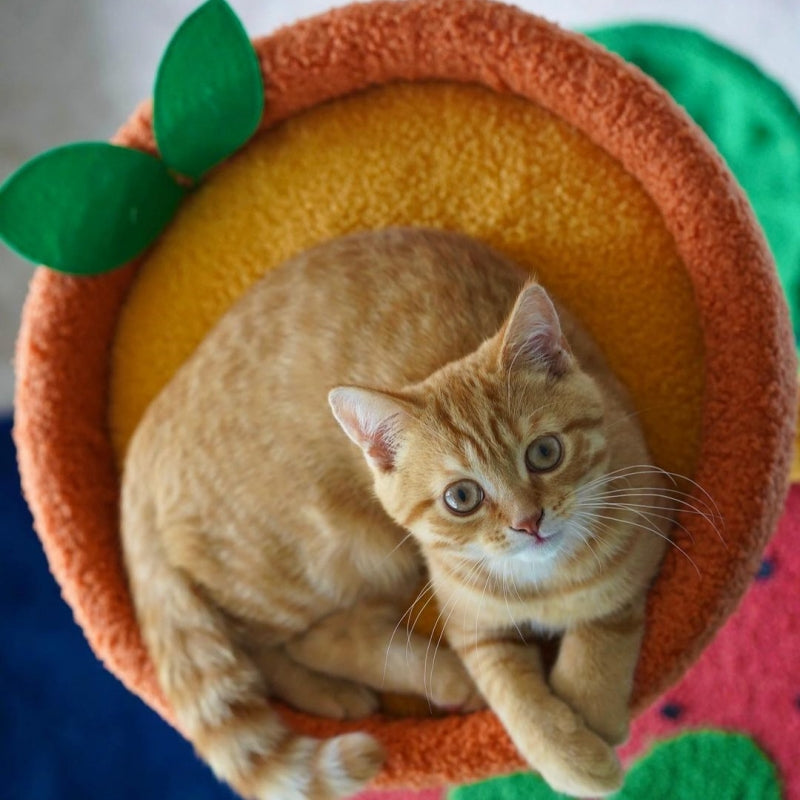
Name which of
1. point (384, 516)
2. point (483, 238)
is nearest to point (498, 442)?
point (384, 516)

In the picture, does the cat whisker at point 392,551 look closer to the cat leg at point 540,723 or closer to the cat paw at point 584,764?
the cat leg at point 540,723

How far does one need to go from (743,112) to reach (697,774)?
1396mm

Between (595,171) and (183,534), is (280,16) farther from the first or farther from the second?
(183,534)

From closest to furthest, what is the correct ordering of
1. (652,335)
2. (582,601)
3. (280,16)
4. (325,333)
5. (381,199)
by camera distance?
(582,601) → (325,333) → (652,335) → (381,199) → (280,16)

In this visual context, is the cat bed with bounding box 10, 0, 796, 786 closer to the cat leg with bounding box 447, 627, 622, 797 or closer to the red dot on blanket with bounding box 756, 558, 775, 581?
the cat leg with bounding box 447, 627, 622, 797

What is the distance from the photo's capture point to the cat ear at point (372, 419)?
43.8 inches

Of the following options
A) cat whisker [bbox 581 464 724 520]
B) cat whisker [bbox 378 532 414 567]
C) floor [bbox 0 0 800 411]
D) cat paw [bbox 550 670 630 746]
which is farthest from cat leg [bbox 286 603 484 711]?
floor [bbox 0 0 800 411]

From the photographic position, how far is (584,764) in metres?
1.25

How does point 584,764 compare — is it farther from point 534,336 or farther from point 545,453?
point 534,336

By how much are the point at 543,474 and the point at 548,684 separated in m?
0.39

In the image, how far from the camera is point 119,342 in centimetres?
182

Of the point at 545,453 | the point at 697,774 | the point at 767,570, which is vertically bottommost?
the point at 697,774

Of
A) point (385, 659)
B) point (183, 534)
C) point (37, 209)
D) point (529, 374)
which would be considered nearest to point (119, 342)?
point (37, 209)

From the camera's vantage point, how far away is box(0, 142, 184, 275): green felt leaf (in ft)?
5.25
